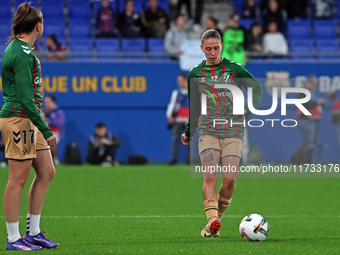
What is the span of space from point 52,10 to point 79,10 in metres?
0.74

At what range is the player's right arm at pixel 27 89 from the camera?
6.53 meters

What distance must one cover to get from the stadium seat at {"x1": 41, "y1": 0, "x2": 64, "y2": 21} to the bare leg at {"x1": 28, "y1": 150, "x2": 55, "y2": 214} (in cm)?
1436

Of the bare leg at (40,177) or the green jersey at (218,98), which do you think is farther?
the green jersey at (218,98)

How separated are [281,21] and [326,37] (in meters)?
1.77

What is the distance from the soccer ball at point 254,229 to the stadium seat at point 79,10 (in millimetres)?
14175

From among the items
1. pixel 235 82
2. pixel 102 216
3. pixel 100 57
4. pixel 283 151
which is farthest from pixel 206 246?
pixel 100 57

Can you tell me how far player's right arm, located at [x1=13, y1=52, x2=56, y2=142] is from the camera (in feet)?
21.4

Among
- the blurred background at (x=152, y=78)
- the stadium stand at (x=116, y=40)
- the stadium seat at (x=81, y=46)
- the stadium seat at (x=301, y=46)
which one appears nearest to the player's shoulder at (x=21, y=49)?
the blurred background at (x=152, y=78)

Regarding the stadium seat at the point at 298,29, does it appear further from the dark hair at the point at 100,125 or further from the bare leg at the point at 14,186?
the bare leg at the point at 14,186

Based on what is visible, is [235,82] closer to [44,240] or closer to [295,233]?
[295,233]

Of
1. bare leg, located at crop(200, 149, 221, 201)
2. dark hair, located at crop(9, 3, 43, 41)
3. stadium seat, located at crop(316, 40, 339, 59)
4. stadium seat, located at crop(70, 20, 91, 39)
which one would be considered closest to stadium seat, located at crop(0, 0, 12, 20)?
stadium seat, located at crop(70, 20, 91, 39)

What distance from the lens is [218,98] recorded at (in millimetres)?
8094

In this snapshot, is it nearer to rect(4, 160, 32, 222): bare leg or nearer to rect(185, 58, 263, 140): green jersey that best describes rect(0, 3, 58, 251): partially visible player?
rect(4, 160, 32, 222): bare leg

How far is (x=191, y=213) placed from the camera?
10.3 meters
